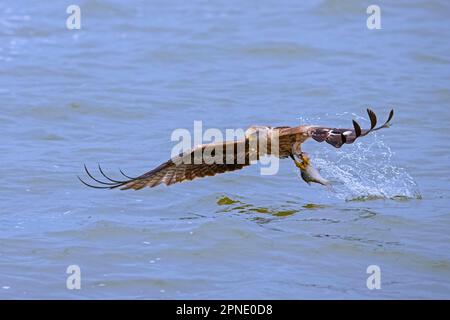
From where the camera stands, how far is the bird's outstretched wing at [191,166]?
8.09m

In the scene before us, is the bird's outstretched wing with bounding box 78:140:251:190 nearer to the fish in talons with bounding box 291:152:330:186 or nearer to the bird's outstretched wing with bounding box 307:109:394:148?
the fish in talons with bounding box 291:152:330:186

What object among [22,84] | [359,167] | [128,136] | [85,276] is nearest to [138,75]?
[22,84]

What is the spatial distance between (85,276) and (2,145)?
3.86m

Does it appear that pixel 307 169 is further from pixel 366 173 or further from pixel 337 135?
pixel 366 173

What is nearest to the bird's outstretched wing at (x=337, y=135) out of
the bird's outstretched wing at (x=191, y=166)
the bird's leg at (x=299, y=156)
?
the bird's leg at (x=299, y=156)

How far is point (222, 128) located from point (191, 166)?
3100 millimetres

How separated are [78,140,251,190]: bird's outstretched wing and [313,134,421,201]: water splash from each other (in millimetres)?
1291

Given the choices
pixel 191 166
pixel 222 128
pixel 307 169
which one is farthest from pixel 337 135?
pixel 222 128

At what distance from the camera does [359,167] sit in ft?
34.0

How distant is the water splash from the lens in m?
9.43

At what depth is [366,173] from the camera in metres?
10.2

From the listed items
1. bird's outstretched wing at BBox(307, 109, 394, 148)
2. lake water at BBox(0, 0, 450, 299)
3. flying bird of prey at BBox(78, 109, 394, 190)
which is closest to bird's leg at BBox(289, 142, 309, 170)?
flying bird of prey at BBox(78, 109, 394, 190)

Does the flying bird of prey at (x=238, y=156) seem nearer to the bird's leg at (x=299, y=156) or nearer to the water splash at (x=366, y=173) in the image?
the bird's leg at (x=299, y=156)

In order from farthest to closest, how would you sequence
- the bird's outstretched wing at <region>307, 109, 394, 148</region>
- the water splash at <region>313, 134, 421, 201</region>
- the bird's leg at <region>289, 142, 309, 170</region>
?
the water splash at <region>313, 134, 421, 201</region> < the bird's leg at <region>289, 142, 309, 170</region> < the bird's outstretched wing at <region>307, 109, 394, 148</region>
